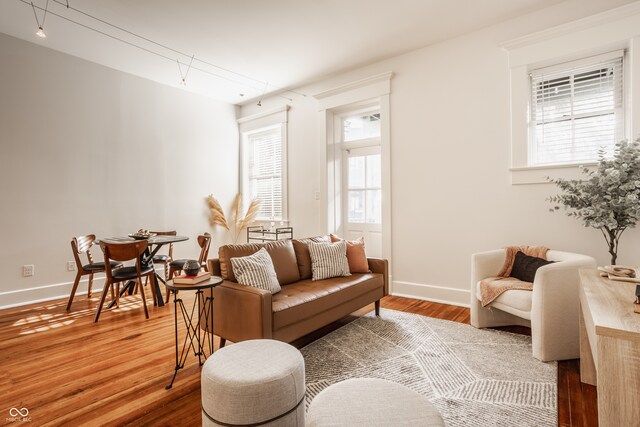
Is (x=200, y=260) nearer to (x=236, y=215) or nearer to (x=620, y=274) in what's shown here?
(x=236, y=215)

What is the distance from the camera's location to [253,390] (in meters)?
1.33

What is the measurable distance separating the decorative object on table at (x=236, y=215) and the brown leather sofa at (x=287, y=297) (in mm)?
2850

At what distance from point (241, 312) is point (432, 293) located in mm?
2564

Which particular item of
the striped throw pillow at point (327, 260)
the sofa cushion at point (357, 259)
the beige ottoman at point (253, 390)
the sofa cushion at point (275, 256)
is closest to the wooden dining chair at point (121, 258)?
the sofa cushion at point (275, 256)

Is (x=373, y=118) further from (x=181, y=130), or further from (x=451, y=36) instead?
(x=181, y=130)

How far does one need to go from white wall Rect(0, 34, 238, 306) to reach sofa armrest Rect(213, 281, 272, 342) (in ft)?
10.1

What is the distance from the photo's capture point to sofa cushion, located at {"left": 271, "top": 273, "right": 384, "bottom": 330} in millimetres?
2311

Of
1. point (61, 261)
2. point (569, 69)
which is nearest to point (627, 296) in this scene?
point (569, 69)

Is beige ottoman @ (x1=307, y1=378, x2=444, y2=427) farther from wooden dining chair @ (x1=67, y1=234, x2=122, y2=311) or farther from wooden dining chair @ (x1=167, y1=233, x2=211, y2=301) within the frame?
wooden dining chair @ (x1=67, y1=234, x2=122, y2=311)

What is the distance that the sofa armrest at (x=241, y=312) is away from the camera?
2.15 meters

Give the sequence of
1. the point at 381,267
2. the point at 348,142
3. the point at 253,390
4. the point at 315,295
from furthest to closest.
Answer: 1. the point at 348,142
2. the point at 381,267
3. the point at 315,295
4. the point at 253,390

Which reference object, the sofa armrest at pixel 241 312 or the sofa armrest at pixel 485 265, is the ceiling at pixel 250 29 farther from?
the sofa armrest at pixel 241 312

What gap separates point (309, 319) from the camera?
252cm

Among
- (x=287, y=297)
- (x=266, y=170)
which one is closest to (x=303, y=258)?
(x=287, y=297)
